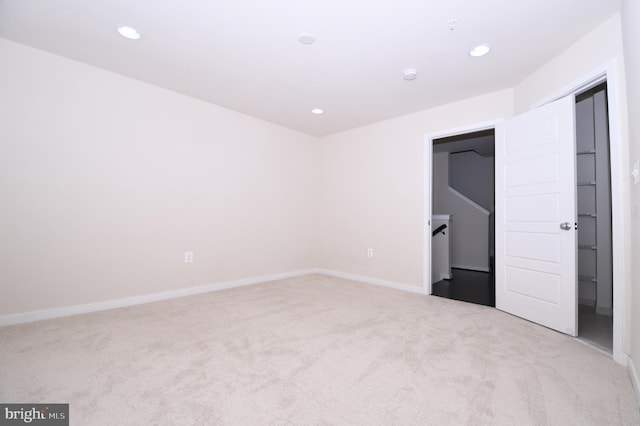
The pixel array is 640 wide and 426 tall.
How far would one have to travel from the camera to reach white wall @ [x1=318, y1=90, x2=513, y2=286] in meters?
3.79

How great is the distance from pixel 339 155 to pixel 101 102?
327 cm

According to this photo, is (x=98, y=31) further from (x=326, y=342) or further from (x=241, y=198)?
(x=326, y=342)

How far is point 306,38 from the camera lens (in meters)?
2.38

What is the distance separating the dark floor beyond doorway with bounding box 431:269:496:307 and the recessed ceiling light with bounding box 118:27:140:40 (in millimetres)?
4165

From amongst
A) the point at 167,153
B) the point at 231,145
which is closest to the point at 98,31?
the point at 167,153

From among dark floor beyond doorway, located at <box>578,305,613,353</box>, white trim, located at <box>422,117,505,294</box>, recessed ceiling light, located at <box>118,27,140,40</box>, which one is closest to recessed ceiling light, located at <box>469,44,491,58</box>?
white trim, located at <box>422,117,505,294</box>

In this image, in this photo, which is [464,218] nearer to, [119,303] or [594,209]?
[594,209]

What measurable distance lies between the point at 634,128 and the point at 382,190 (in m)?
2.81

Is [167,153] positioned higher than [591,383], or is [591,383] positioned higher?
[167,153]

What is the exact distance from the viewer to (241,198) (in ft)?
13.7

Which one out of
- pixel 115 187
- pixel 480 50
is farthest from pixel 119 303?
pixel 480 50

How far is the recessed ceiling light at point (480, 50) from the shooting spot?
2484 mm

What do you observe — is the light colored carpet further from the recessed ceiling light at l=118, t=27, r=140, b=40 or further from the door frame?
the recessed ceiling light at l=118, t=27, r=140, b=40

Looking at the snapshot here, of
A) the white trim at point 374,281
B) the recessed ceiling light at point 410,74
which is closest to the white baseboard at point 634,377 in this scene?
the white trim at point 374,281
